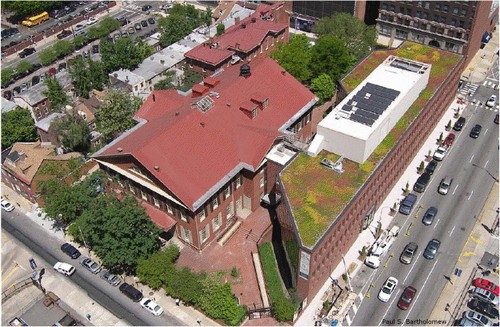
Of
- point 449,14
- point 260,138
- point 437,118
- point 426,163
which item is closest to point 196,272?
point 260,138

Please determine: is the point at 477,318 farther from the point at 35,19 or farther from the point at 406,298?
the point at 35,19

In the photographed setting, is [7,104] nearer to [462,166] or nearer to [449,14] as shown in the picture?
[462,166]

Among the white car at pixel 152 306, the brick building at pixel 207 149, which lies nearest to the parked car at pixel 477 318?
the brick building at pixel 207 149

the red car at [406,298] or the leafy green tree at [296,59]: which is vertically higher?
the leafy green tree at [296,59]

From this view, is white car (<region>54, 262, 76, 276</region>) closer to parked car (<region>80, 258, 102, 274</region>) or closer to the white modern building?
parked car (<region>80, 258, 102, 274</region>)

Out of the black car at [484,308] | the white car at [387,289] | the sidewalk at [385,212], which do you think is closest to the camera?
the black car at [484,308]

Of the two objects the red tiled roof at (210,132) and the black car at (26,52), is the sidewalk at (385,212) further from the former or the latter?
the black car at (26,52)

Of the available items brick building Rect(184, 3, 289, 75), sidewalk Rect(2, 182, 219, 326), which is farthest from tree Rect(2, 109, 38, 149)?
sidewalk Rect(2, 182, 219, 326)
